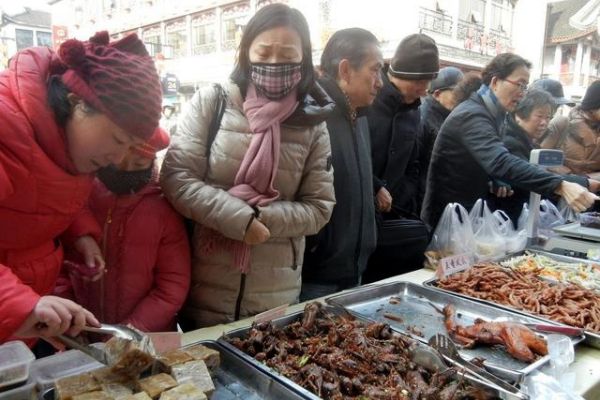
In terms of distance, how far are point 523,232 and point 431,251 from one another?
70cm

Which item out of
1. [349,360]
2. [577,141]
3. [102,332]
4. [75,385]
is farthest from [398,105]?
[577,141]

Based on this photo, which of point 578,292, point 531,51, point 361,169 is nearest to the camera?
point 578,292

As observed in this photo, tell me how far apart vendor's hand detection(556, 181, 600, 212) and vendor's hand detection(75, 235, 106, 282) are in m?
2.38

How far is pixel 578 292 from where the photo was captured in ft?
6.63

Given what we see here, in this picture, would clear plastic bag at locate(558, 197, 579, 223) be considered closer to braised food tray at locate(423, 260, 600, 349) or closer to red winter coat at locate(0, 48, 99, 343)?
braised food tray at locate(423, 260, 600, 349)

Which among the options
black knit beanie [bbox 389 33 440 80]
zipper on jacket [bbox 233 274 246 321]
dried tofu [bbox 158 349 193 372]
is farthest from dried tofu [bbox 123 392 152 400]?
black knit beanie [bbox 389 33 440 80]

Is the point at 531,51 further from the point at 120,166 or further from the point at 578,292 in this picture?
the point at 120,166

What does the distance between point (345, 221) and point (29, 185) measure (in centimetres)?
133

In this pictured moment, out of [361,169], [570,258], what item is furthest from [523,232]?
[361,169]

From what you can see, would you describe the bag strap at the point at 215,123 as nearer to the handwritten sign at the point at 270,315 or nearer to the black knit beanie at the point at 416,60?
the handwritten sign at the point at 270,315

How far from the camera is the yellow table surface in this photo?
1351mm

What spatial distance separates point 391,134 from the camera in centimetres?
268

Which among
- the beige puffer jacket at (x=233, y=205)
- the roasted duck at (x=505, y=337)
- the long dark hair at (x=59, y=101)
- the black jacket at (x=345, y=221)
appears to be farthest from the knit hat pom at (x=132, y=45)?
the roasted duck at (x=505, y=337)

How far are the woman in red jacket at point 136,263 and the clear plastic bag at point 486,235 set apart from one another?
169cm
